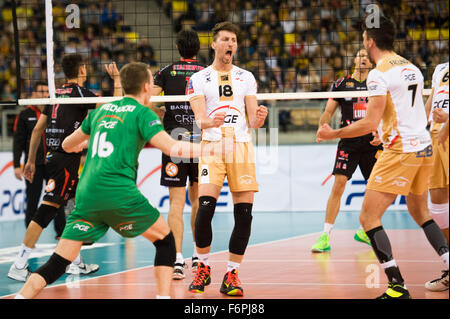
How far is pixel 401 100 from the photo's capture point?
5.30 metres

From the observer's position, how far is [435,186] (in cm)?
584

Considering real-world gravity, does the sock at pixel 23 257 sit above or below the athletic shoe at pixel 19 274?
above

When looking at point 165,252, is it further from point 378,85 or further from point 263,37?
point 263,37

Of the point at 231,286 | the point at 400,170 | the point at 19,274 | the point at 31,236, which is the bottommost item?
the point at 19,274

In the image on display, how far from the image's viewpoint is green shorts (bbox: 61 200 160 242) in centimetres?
469

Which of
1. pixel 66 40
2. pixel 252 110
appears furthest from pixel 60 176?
pixel 66 40

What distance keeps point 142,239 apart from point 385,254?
5.46 meters

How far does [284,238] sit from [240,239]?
406 cm

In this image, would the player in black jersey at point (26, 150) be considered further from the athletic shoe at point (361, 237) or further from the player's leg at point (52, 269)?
the player's leg at point (52, 269)

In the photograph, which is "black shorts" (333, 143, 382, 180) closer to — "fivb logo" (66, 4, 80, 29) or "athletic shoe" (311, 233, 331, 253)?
"athletic shoe" (311, 233, 331, 253)

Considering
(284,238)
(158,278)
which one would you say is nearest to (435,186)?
(158,278)

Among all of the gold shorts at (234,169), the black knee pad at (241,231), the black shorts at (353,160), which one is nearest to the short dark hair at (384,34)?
the gold shorts at (234,169)

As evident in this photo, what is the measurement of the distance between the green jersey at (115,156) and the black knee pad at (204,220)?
1.35 metres

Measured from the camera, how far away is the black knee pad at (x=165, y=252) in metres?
4.82
